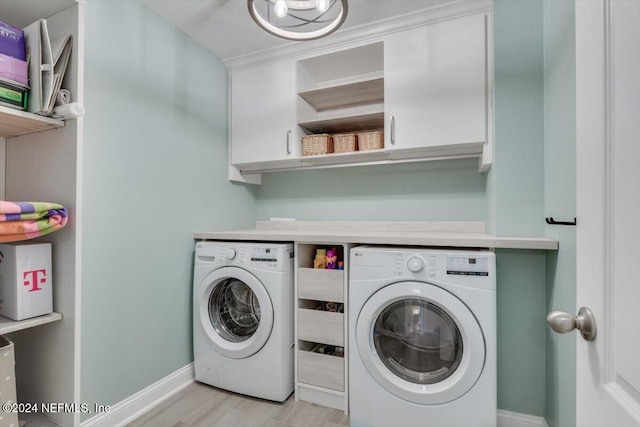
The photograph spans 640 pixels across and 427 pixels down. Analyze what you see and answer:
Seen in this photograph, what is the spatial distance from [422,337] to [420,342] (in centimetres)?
3

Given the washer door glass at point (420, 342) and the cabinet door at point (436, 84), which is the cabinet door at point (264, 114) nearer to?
the cabinet door at point (436, 84)

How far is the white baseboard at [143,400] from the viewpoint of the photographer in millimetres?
1515

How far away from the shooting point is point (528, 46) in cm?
152

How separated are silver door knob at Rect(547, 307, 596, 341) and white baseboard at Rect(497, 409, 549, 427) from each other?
1.40m

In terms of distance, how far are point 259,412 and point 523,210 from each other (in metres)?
1.80

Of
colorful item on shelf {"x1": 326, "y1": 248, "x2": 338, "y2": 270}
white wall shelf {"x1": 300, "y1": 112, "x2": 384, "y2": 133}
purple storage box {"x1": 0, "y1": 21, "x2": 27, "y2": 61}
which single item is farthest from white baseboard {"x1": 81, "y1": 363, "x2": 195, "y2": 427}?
white wall shelf {"x1": 300, "y1": 112, "x2": 384, "y2": 133}

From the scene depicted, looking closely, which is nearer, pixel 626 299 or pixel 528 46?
pixel 626 299

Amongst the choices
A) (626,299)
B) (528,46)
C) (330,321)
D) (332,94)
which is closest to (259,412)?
(330,321)

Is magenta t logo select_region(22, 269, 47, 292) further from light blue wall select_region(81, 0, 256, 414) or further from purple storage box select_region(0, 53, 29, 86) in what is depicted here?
purple storage box select_region(0, 53, 29, 86)

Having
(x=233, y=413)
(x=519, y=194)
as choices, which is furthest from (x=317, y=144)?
(x=233, y=413)

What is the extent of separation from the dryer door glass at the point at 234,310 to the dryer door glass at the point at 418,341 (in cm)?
83

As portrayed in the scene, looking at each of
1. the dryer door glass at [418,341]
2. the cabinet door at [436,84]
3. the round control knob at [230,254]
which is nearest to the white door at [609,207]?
the dryer door glass at [418,341]

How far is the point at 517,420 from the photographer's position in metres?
1.57

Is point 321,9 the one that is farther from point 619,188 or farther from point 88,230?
point 88,230
